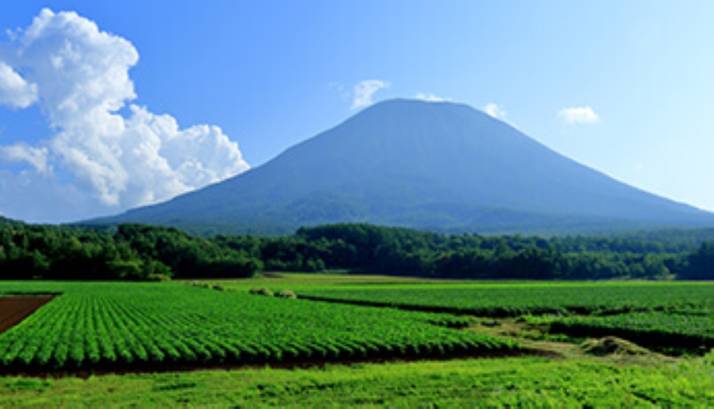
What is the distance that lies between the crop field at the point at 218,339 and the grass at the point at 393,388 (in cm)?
185

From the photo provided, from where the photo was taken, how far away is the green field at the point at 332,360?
13.2 meters

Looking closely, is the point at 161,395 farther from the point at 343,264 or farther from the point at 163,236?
the point at 343,264

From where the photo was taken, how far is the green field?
13.2m

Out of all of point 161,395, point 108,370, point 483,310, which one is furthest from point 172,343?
point 483,310

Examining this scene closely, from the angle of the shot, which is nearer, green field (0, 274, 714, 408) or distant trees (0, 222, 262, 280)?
green field (0, 274, 714, 408)

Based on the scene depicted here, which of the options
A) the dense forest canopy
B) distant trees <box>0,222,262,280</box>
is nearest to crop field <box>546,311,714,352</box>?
the dense forest canopy

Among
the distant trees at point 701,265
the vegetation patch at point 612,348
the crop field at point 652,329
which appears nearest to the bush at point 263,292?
the crop field at point 652,329

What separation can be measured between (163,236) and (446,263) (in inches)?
1687

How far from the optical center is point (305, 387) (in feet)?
47.1

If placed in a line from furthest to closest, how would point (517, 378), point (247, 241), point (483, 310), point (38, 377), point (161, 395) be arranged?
point (247, 241) < point (483, 310) < point (38, 377) < point (517, 378) < point (161, 395)

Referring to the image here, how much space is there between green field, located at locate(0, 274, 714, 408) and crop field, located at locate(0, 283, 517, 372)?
0.06 meters

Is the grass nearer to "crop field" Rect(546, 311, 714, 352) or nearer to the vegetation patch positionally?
the vegetation patch

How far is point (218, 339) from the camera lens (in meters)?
21.5

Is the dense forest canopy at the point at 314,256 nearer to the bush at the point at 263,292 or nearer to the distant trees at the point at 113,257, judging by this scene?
the distant trees at the point at 113,257
